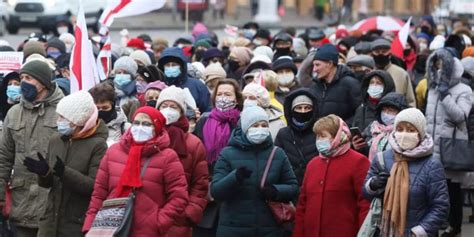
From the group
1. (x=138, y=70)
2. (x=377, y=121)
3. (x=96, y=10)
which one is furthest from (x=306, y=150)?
(x=96, y=10)

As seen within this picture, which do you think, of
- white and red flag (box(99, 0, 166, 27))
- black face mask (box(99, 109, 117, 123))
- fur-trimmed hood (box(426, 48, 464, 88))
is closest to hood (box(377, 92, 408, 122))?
fur-trimmed hood (box(426, 48, 464, 88))

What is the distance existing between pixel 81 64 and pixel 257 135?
2.95 m

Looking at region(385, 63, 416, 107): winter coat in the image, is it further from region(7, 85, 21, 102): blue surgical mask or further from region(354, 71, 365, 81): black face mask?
region(7, 85, 21, 102): blue surgical mask

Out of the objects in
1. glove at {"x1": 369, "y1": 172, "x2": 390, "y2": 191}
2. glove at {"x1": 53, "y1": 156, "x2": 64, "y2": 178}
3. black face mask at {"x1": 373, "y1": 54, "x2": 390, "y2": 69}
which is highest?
black face mask at {"x1": 373, "y1": 54, "x2": 390, "y2": 69}

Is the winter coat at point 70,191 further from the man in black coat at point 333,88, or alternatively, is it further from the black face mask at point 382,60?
the black face mask at point 382,60

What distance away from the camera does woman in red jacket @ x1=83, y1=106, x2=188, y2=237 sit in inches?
394

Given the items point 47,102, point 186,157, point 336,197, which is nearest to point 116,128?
point 47,102

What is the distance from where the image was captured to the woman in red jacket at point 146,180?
32.9ft

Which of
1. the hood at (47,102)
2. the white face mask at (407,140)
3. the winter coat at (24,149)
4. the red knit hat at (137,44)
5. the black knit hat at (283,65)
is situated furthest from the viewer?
the red knit hat at (137,44)

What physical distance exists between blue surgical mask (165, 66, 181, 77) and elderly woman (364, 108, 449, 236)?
4.49 metres

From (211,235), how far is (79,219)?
1412mm

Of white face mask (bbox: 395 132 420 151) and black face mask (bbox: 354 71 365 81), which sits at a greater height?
white face mask (bbox: 395 132 420 151)

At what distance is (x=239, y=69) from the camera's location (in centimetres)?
1748

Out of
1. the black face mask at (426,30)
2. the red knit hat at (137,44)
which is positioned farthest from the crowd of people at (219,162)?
the black face mask at (426,30)
